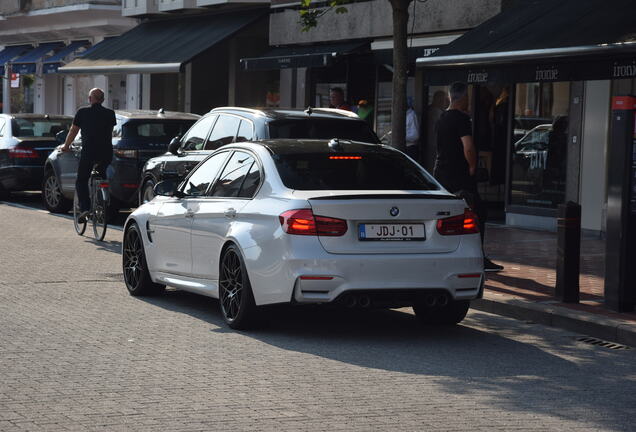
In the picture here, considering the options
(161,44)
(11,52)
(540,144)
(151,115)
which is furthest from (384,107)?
(11,52)

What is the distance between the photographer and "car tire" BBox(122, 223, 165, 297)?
11.2m

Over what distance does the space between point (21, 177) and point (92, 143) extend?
224 inches

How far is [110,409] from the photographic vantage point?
6.62m

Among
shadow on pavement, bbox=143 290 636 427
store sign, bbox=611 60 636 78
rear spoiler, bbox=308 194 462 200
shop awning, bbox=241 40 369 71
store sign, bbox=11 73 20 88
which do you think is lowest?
shadow on pavement, bbox=143 290 636 427

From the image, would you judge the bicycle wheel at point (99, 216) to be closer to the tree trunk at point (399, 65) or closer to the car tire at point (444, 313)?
the tree trunk at point (399, 65)

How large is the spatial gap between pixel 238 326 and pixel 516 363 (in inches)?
82.9

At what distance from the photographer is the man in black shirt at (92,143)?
56.2 ft

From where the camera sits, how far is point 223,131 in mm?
14773

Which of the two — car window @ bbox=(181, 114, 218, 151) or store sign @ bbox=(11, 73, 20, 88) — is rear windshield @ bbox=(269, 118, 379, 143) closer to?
car window @ bbox=(181, 114, 218, 151)

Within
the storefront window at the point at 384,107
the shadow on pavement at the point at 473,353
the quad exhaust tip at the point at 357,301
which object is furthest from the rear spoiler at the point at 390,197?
the storefront window at the point at 384,107

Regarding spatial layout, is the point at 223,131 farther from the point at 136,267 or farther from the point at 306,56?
the point at 306,56

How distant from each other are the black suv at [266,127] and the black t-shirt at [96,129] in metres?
1.79

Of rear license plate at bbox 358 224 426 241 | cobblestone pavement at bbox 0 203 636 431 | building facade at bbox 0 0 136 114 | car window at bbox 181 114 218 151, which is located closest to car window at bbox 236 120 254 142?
car window at bbox 181 114 218 151

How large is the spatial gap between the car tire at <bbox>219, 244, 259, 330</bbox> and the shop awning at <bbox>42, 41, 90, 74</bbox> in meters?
30.2
